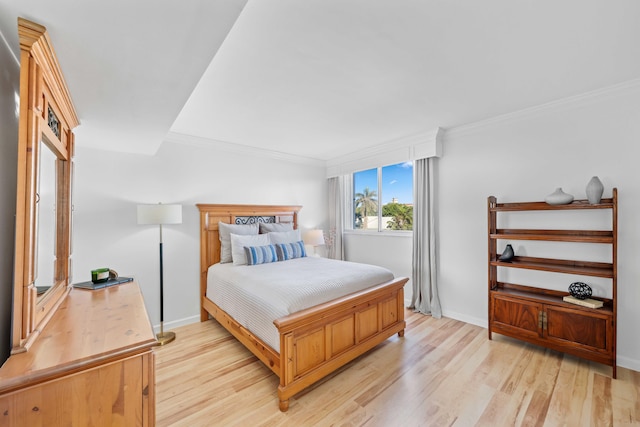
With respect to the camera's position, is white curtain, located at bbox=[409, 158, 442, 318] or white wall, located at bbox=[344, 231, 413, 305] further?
white wall, located at bbox=[344, 231, 413, 305]

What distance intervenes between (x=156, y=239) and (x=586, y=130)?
4.73m

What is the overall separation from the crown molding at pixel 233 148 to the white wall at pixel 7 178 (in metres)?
1.87

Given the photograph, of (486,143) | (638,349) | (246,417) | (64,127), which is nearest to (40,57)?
(64,127)

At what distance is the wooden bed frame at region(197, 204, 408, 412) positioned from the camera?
6.53 ft

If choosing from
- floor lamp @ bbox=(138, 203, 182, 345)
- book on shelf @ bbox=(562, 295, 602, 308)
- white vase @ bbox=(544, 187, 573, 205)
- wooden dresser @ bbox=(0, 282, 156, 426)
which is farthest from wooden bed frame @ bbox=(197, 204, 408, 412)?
white vase @ bbox=(544, 187, 573, 205)

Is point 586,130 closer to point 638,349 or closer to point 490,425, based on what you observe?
point 638,349

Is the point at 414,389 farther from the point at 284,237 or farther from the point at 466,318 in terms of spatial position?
the point at 284,237

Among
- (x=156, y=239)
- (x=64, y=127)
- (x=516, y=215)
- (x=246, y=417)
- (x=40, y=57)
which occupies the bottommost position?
(x=246, y=417)

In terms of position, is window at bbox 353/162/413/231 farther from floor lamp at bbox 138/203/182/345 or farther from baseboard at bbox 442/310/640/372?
floor lamp at bbox 138/203/182/345

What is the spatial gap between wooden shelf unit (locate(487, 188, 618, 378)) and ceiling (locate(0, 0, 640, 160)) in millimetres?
1128

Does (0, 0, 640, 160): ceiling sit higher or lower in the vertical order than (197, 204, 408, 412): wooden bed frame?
higher

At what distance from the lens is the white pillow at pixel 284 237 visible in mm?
3766

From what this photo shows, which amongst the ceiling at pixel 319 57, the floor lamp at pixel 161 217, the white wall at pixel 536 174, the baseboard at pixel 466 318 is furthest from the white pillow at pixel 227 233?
the baseboard at pixel 466 318

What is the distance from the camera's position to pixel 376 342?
2.69 m
